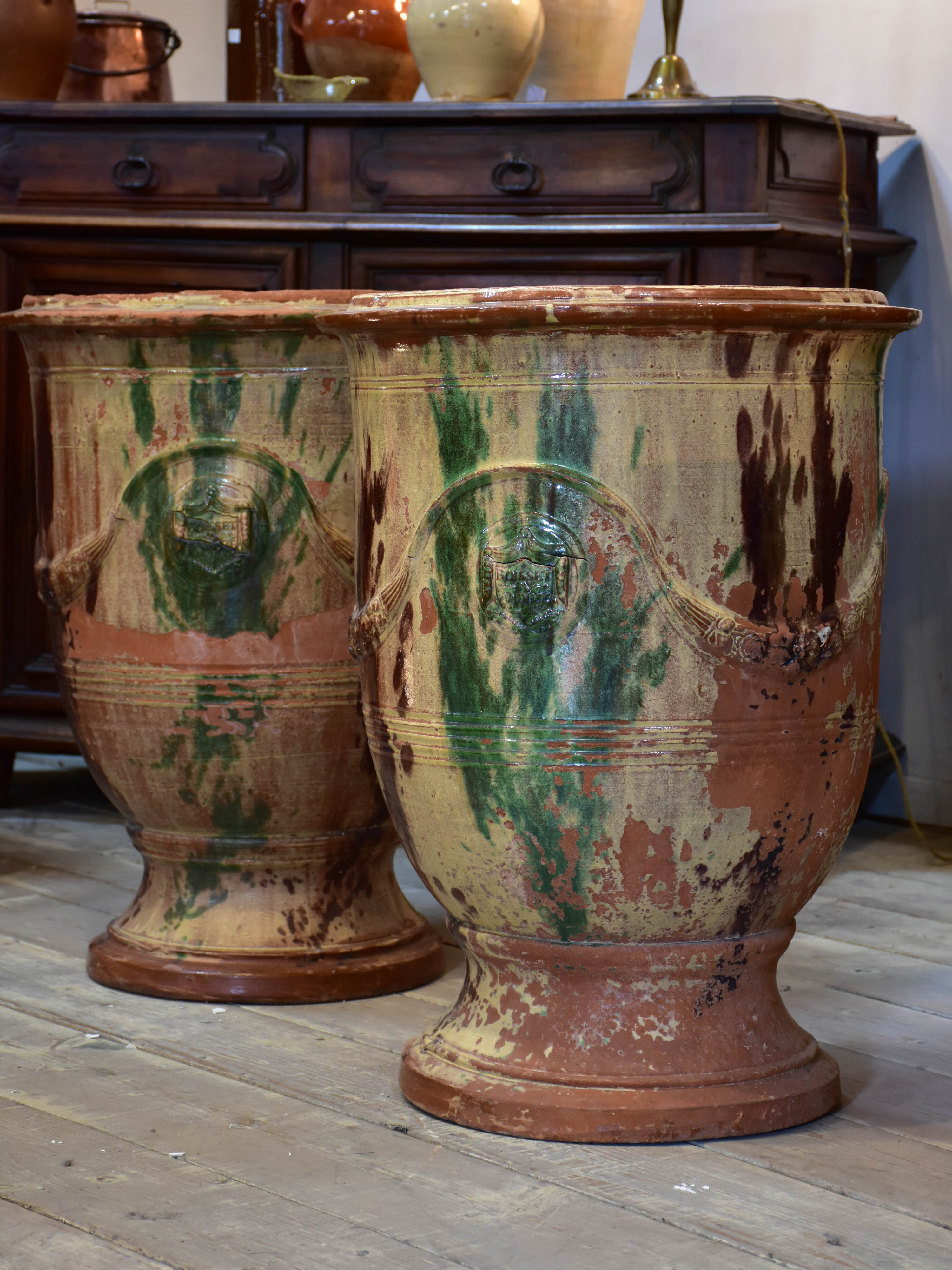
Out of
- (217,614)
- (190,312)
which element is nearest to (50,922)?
(217,614)

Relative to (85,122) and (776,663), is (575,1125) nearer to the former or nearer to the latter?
(776,663)

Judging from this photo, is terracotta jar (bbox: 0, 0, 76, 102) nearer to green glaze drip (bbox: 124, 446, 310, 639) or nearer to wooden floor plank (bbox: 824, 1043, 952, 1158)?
green glaze drip (bbox: 124, 446, 310, 639)

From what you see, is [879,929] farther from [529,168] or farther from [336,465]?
[529,168]

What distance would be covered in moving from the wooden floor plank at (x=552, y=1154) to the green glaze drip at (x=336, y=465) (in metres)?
0.55

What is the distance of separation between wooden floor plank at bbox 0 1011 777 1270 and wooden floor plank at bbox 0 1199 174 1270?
13 centimetres

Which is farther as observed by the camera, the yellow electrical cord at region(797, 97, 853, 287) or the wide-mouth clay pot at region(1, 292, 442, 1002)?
the yellow electrical cord at region(797, 97, 853, 287)

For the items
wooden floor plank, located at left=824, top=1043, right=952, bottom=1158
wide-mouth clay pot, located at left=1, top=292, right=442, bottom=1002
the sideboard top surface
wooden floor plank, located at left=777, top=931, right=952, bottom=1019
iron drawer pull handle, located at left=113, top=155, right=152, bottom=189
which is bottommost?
wooden floor plank, located at left=777, top=931, right=952, bottom=1019

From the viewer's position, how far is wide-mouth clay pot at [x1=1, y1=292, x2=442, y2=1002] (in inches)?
64.8

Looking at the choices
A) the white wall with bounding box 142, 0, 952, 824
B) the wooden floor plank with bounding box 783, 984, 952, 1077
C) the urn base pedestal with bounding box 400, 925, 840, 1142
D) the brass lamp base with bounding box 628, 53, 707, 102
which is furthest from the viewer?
the white wall with bounding box 142, 0, 952, 824

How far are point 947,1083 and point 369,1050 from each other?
A: 0.53 m

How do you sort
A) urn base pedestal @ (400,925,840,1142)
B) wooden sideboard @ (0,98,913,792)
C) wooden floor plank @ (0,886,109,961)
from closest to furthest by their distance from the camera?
urn base pedestal @ (400,925,840,1142) < wooden floor plank @ (0,886,109,961) < wooden sideboard @ (0,98,913,792)

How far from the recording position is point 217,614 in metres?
1.66

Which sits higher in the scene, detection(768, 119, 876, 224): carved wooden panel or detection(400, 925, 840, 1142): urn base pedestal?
detection(768, 119, 876, 224): carved wooden panel

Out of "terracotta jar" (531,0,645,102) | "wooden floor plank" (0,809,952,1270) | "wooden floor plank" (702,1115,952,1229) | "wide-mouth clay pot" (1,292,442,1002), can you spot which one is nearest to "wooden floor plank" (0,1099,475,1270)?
"wooden floor plank" (0,809,952,1270)
